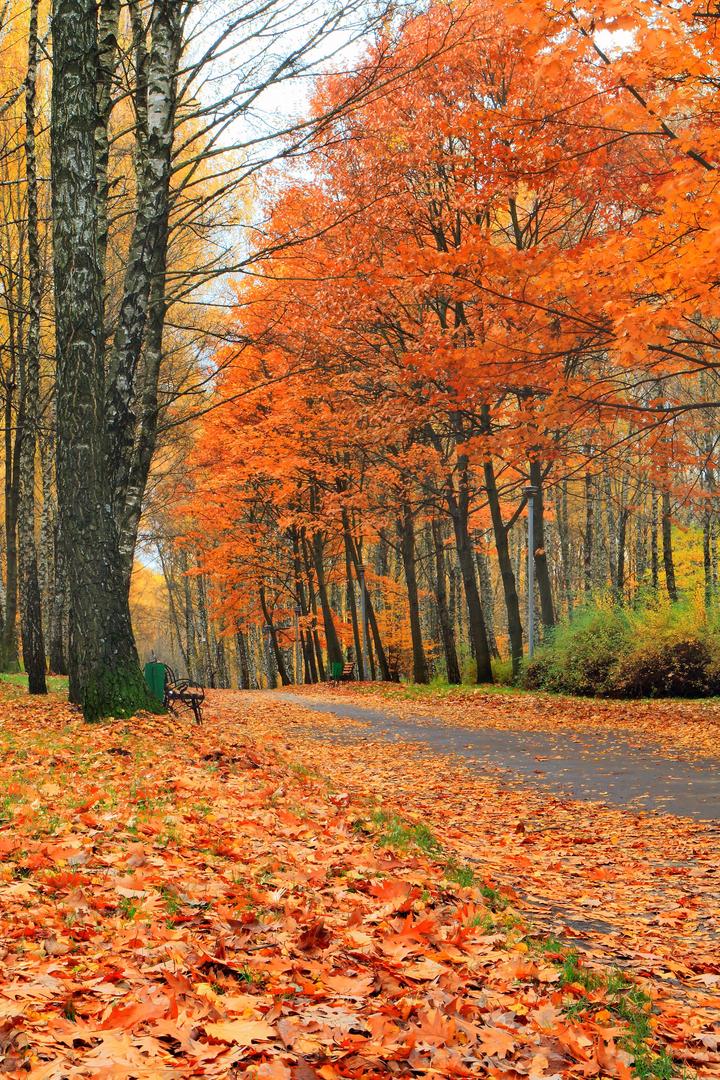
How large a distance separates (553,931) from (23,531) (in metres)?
15.2

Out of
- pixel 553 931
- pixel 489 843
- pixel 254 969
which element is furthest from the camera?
pixel 489 843

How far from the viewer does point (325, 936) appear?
11.7 feet

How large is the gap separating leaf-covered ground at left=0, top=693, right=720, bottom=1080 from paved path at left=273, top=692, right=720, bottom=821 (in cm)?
91

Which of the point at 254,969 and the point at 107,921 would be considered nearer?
the point at 254,969

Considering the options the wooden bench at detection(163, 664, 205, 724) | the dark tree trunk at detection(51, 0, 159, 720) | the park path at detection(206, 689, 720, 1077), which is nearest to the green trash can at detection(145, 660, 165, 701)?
the wooden bench at detection(163, 664, 205, 724)

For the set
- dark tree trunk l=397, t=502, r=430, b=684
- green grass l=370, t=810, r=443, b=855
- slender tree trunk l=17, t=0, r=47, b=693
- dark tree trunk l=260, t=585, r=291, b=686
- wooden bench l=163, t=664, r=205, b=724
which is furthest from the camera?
dark tree trunk l=260, t=585, r=291, b=686

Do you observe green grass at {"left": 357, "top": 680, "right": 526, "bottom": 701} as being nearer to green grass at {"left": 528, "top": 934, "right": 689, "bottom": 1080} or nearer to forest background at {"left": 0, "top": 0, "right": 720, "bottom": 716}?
forest background at {"left": 0, "top": 0, "right": 720, "bottom": 716}

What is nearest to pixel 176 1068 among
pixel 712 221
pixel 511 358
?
pixel 712 221

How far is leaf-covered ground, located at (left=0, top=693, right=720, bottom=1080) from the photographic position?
261 centimetres

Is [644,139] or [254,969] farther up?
[644,139]

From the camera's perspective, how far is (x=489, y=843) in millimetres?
6445

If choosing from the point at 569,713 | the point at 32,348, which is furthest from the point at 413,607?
the point at 32,348

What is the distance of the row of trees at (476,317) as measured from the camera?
339 inches

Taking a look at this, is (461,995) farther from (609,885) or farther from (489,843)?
(489,843)
